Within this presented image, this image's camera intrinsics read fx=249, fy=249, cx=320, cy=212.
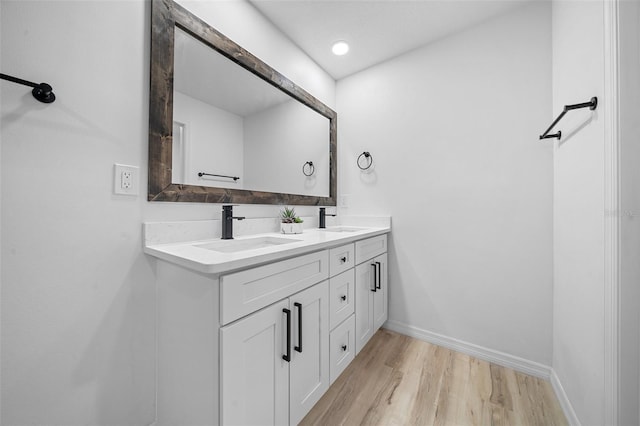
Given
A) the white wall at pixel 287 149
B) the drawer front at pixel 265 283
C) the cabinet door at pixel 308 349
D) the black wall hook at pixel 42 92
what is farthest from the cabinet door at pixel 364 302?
the black wall hook at pixel 42 92

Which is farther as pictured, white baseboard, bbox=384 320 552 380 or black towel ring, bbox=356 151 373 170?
black towel ring, bbox=356 151 373 170

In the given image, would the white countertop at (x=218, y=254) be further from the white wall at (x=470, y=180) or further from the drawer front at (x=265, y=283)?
the white wall at (x=470, y=180)

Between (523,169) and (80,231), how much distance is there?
2273mm

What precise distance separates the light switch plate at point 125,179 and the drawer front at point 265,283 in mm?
623

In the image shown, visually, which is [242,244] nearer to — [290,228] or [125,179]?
[290,228]

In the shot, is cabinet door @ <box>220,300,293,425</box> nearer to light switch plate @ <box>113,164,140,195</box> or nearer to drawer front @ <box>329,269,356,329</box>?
drawer front @ <box>329,269,356,329</box>

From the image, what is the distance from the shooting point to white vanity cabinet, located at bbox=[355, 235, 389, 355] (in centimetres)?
159

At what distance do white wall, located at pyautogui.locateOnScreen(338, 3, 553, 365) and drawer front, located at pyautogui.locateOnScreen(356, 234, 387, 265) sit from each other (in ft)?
0.48

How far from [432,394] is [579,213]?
45.4 inches

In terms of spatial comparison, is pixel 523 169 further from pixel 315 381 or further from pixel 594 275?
pixel 315 381

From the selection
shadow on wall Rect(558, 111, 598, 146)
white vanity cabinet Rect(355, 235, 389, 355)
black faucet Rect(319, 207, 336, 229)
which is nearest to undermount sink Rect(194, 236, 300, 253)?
white vanity cabinet Rect(355, 235, 389, 355)

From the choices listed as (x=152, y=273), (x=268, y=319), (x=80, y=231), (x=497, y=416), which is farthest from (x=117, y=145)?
(x=497, y=416)

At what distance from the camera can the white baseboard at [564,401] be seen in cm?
113

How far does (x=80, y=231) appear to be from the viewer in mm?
921
